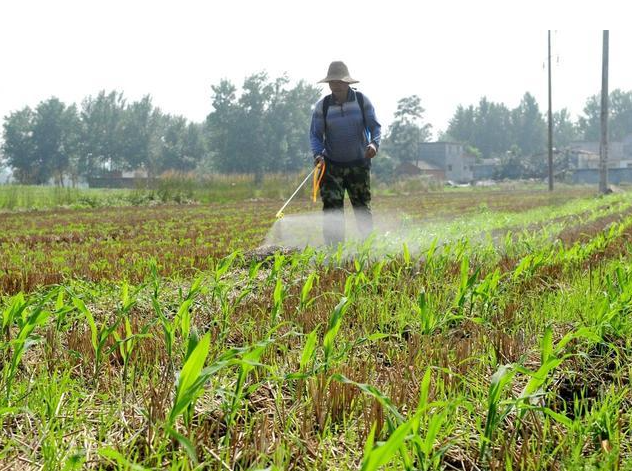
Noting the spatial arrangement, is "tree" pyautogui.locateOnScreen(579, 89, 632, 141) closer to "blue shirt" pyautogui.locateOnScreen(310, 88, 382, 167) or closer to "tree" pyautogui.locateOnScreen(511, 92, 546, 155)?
"tree" pyautogui.locateOnScreen(511, 92, 546, 155)

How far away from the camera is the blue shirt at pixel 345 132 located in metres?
6.83

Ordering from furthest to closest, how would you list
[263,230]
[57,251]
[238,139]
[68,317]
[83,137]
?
[83,137], [238,139], [263,230], [57,251], [68,317]

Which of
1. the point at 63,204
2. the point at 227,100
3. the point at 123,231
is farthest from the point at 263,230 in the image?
the point at 227,100

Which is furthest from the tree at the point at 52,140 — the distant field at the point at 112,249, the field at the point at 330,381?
the field at the point at 330,381

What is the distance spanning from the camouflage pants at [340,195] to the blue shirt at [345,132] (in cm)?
11

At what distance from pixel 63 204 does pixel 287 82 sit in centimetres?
5925

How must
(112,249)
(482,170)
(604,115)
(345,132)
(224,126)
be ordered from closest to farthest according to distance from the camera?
1. (345,132)
2. (112,249)
3. (604,115)
4. (224,126)
5. (482,170)

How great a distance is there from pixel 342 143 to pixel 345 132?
0.41 ft

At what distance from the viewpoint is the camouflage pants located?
274 inches

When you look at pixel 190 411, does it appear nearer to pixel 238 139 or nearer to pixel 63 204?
pixel 63 204

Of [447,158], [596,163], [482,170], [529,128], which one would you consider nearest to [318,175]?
[447,158]

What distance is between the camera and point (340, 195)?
7043 mm

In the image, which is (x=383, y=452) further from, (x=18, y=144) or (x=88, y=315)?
(x=18, y=144)

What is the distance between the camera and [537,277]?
14.0 ft
